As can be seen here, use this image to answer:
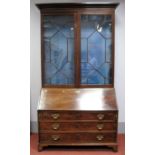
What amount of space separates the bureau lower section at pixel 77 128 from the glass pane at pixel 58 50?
0.52 m

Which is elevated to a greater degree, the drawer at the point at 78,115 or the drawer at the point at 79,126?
the drawer at the point at 78,115

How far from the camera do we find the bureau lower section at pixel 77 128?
11.9ft

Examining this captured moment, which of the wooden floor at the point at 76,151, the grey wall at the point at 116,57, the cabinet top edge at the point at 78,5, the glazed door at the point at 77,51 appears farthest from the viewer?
the grey wall at the point at 116,57

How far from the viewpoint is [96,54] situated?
390 centimetres

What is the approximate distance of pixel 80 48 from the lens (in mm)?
3850

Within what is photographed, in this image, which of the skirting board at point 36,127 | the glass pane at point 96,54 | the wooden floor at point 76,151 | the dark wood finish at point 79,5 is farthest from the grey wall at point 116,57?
the wooden floor at point 76,151

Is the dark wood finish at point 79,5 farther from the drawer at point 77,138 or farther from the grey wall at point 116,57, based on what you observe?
the drawer at point 77,138

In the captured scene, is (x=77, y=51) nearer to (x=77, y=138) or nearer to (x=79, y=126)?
(x=79, y=126)

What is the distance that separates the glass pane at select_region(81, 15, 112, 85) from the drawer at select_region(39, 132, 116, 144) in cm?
73

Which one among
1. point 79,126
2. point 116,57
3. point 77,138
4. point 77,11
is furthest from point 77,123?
point 77,11

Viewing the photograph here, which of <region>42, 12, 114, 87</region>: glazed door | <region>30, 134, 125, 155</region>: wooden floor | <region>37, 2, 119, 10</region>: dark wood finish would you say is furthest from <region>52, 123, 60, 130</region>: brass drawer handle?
<region>37, 2, 119, 10</region>: dark wood finish
